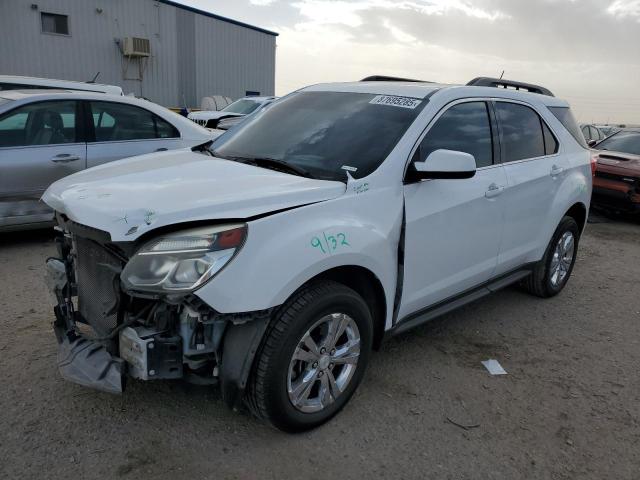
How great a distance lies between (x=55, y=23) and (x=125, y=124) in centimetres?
1690

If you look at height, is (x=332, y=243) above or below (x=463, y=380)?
above

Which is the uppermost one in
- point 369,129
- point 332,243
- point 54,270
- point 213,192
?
point 369,129

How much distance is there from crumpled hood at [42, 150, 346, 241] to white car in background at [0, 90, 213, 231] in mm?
2079

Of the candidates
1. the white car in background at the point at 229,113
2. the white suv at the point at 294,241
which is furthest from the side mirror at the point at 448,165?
the white car in background at the point at 229,113

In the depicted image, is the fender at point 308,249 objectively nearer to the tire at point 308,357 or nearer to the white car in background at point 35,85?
the tire at point 308,357

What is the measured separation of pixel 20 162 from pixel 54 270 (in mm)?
2869

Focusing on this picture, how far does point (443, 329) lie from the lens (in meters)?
4.20

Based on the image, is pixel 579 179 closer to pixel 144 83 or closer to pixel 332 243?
pixel 332 243

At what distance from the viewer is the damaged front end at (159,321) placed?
2.28 meters

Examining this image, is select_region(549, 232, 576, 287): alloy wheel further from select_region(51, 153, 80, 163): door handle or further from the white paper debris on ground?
select_region(51, 153, 80, 163): door handle

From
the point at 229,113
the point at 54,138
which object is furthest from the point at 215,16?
the point at 54,138

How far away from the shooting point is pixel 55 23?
19.6 metres

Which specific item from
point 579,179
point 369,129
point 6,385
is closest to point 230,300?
point 369,129

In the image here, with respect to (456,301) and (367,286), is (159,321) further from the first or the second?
(456,301)
